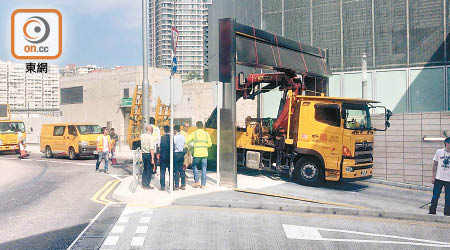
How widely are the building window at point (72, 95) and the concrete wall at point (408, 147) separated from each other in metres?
42.9

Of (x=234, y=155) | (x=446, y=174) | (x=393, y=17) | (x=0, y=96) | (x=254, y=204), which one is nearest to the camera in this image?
(x=446, y=174)

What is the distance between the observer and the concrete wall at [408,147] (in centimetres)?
A: 1320

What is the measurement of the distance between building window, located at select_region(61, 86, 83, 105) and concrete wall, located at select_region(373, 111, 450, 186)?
42887mm

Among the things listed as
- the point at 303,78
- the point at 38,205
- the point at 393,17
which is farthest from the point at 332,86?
the point at 38,205

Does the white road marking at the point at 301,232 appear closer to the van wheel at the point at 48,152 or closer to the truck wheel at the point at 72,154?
the truck wheel at the point at 72,154

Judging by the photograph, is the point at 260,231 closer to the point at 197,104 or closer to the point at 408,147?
the point at 408,147

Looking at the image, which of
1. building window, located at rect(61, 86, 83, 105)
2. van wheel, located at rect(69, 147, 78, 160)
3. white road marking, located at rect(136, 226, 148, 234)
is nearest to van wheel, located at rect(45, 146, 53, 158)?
van wheel, located at rect(69, 147, 78, 160)

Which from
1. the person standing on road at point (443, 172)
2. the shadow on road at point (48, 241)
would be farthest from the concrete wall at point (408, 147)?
the shadow on road at point (48, 241)

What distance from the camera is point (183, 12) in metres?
180

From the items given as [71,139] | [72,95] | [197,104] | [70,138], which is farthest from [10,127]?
[72,95]

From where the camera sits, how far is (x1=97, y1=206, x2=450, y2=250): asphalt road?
7.07 m

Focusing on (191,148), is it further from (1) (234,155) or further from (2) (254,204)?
(2) (254,204)

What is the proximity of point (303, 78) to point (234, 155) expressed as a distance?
4.99 metres

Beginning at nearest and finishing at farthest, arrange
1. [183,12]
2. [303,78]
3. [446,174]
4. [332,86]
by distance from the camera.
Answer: [446,174], [303,78], [332,86], [183,12]
